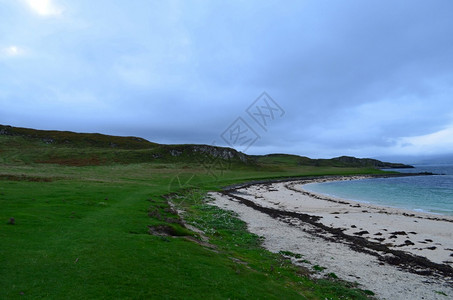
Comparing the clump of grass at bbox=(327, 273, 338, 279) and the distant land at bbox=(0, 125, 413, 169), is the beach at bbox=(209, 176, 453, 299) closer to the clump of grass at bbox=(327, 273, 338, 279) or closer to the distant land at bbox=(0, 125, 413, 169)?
the clump of grass at bbox=(327, 273, 338, 279)

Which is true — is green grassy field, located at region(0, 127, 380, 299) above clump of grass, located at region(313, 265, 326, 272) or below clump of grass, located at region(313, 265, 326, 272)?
above

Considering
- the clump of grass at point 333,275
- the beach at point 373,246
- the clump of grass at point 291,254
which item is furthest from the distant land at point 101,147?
the clump of grass at point 333,275

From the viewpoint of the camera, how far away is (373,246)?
82.0 feet

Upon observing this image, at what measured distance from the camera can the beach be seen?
17156mm

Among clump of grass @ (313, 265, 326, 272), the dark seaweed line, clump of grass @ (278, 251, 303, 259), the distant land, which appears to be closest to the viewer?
clump of grass @ (313, 265, 326, 272)

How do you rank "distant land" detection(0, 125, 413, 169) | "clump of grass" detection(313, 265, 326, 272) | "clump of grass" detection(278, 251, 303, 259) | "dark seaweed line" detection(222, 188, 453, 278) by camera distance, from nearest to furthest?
"clump of grass" detection(313, 265, 326, 272) → "dark seaweed line" detection(222, 188, 453, 278) → "clump of grass" detection(278, 251, 303, 259) → "distant land" detection(0, 125, 413, 169)

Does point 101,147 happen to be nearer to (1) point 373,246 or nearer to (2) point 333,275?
(1) point 373,246

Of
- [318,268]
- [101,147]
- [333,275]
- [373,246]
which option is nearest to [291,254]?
[318,268]

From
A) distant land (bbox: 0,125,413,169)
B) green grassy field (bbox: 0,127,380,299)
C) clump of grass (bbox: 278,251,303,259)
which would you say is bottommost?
clump of grass (bbox: 278,251,303,259)

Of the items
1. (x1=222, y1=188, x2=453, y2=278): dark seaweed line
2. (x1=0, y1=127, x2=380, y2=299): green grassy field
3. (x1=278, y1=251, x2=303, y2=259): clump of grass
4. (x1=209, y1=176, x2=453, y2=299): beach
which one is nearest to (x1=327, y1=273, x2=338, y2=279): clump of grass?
(x1=209, y1=176, x2=453, y2=299): beach

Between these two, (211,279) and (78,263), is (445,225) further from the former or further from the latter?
(78,263)

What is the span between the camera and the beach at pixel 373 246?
56.3ft

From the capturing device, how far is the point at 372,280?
678 inches

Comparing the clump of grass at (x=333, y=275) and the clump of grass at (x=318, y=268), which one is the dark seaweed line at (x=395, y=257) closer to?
the clump of grass at (x=318, y=268)
